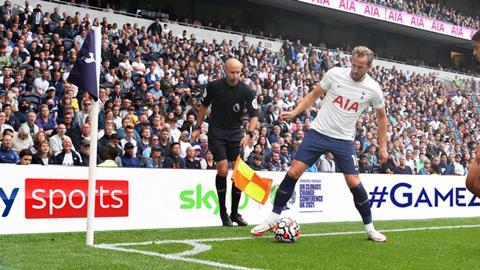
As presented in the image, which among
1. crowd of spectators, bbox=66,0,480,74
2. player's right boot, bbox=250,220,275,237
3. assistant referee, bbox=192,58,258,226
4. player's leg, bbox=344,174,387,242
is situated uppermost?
crowd of spectators, bbox=66,0,480,74

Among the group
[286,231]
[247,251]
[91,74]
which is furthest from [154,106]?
[247,251]

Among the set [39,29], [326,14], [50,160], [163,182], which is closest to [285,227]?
[163,182]

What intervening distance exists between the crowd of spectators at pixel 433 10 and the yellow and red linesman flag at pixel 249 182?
91.7 ft

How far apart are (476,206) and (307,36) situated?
2344cm

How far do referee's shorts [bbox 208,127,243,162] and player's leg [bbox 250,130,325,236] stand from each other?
146 cm

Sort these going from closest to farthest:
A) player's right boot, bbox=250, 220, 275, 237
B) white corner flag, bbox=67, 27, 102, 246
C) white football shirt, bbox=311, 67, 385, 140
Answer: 1. white corner flag, bbox=67, 27, 102, 246
2. player's right boot, bbox=250, 220, 275, 237
3. white football shirt, bbox=311, 67, 385, 140

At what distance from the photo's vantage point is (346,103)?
757 cm

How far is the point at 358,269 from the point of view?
541cm

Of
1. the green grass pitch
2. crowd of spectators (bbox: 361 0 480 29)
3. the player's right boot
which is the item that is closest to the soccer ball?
the green grass pitch

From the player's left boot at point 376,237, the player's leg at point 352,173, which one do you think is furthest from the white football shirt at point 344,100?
the player's left boot at point 376,237

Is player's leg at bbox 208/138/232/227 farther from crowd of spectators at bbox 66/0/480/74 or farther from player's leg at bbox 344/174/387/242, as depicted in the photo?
crowd of spectators at bbox 66/0/480/74

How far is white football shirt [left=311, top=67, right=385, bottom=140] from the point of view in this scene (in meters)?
7.57

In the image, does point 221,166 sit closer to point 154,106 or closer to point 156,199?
point 156,199

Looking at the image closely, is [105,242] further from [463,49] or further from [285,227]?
[463,49]
